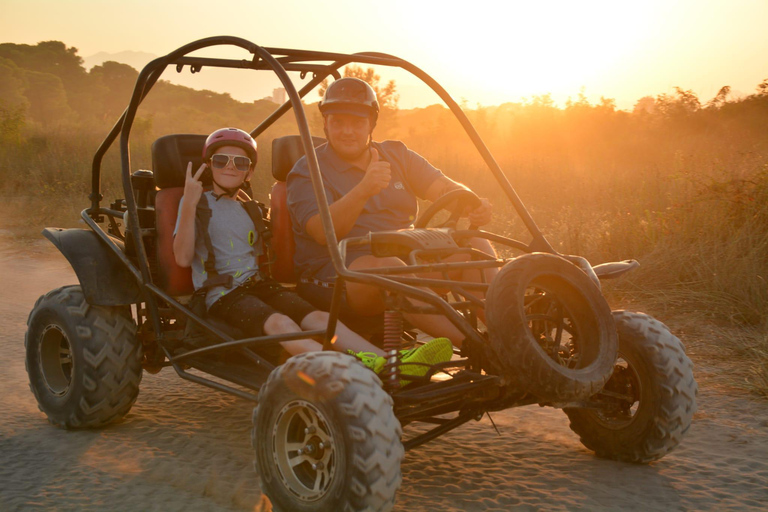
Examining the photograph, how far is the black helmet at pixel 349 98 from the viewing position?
13.5 ft

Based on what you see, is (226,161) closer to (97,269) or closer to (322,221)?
(97,269)

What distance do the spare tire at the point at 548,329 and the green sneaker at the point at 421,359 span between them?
0.22m

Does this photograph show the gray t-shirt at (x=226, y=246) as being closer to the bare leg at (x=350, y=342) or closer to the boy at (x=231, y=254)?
the boy at (x=231, y=254)

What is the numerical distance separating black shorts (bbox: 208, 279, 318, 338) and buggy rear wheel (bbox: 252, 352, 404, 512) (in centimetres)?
82

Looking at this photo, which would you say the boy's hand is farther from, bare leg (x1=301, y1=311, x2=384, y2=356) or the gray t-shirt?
bare leg (x1=301, y1=311, x2=384, y2=356)

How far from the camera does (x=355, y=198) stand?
3893mm

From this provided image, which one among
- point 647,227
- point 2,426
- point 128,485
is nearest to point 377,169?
point 128,485

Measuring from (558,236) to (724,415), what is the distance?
413 cm

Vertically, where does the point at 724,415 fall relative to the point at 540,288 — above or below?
below

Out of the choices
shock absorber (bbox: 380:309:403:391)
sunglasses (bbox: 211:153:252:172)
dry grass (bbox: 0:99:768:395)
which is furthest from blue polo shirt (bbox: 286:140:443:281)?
dry grass (bbox: 0:99:768:395)

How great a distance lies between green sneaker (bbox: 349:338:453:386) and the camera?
10.7 feet

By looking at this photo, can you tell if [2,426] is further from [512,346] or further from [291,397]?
[512,346]

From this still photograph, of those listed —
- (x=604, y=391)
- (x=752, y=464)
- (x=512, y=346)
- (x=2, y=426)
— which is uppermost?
(x=512, y=346)

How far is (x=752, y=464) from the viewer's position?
3.66 meters
